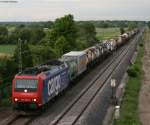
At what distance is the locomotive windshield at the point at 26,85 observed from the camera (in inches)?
1096

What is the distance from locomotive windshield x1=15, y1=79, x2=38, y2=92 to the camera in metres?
27.8

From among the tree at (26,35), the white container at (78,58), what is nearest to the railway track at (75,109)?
the white container at (78,58)

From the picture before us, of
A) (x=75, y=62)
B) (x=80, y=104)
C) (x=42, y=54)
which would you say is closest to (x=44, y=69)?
(x=80, y=104)

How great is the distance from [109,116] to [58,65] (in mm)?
8178

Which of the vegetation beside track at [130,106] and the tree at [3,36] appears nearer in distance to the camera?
the vegetation beside track at [130,106]

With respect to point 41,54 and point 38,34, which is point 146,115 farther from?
point 38,34

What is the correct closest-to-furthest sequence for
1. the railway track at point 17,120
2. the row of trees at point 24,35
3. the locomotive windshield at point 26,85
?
the railway track at point 17,120
the locomotive windshield at point 26,85
the row of trees at point 24,35

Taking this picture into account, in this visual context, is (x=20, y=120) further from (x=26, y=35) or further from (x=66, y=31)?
(x=26, y=35)

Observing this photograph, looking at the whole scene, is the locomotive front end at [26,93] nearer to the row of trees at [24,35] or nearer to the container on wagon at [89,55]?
the container on wagon at [89,55]

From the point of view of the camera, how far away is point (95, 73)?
174 feet

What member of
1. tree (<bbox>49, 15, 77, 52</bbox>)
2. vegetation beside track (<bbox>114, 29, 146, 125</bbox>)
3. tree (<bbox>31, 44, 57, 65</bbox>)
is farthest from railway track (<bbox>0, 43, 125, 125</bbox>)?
tree (<bbox>49, 15, 77, 52</bbox>)

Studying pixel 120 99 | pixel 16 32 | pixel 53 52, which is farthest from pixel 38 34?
pixel 120 99

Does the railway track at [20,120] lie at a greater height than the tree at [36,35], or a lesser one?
greater

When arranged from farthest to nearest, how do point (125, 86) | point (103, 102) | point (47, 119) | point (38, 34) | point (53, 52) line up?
point (38, 34), point (53, 52), point (125, 86), point (103, 102), point (47, 119)
